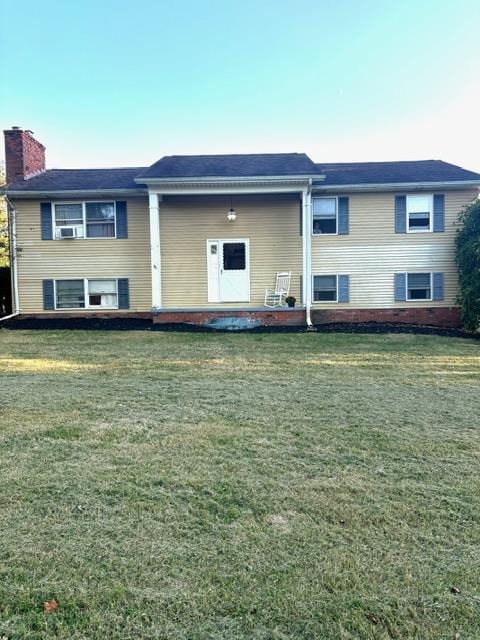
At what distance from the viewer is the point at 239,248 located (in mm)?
13531

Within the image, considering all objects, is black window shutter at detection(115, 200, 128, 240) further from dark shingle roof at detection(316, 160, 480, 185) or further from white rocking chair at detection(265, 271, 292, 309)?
dark shingle roof at detection(316, 160, 480, 185)

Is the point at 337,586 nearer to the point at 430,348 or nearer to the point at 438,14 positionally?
the point at 430,348

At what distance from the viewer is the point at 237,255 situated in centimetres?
1356

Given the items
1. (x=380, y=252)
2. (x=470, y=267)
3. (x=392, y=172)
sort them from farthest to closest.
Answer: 1. (x=392, y=172)
2. (x=380, y=252)
3. (x=470, y=267)

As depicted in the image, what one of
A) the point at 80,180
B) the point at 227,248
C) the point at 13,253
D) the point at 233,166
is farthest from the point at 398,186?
the point at 13,253

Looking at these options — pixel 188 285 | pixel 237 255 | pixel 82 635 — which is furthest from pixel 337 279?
pixel 82 635

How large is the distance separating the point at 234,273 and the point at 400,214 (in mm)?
5355

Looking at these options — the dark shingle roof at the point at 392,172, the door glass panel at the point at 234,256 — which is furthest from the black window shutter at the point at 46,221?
the dark shingle roof at the point at 392,172

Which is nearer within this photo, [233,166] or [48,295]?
[233,166]

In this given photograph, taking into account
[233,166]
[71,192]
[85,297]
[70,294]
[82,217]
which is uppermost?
[233,166]

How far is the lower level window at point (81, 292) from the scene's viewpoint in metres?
13.5

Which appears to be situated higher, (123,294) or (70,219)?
(70,219)

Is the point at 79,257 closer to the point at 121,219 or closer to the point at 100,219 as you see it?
the point at 100,219

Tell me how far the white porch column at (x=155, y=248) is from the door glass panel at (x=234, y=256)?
215 centimetres
